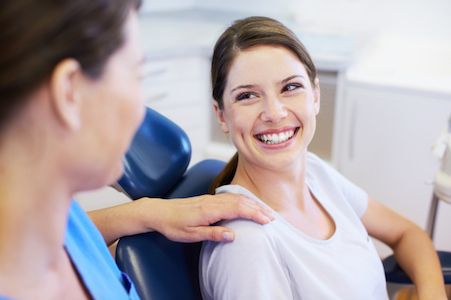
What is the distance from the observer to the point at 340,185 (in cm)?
131

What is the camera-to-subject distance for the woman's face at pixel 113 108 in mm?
545

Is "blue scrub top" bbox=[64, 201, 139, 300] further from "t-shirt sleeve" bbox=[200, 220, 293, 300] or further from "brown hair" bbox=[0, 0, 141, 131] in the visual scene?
"brown hair" bbox=[0, 0, 141, 131]

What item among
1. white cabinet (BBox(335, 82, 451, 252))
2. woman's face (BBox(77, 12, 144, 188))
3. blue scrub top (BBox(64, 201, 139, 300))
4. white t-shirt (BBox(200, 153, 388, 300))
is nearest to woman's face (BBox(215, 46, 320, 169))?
white t-shirt (BBox(200, 153, 388, 300))

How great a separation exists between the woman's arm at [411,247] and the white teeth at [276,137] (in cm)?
39

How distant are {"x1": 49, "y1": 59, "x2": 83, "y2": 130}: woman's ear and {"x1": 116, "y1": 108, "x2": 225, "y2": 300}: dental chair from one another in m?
0.54

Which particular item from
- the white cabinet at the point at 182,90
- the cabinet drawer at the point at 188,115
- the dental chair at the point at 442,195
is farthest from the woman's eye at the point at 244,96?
the cabinet drawer at the point at 188,115

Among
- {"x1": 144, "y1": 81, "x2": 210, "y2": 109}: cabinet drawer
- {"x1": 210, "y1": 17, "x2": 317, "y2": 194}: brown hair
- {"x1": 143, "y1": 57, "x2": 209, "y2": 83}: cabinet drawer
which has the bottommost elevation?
{"x1": 144, "y1": 81, "x2": 210, "y2": 109}: cabinet drawer

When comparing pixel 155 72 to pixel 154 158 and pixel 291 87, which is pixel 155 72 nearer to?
pixel 154 158

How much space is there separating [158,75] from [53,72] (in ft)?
6.42

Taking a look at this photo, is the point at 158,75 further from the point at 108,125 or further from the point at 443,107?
the point at 108,125

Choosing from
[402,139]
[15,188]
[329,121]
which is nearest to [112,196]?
[329,121]

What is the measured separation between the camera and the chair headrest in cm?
113

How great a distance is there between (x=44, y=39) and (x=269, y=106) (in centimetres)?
63

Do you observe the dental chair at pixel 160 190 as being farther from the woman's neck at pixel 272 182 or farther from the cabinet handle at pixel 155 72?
the cabinet handle at pixel 155 72
